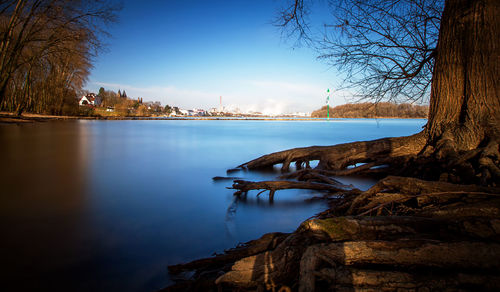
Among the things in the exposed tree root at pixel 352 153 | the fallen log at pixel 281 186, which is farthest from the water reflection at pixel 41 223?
the exposed tree root at pixel 352 153

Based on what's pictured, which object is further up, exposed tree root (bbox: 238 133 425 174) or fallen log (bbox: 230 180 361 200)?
Answer: exposed tree root (bbox: 238 133 425 174)

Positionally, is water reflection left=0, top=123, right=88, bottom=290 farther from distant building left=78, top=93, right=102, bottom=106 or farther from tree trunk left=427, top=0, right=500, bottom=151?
distant building left=78, top=93, right=102, bottom=106

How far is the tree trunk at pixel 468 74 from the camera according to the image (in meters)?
3.87

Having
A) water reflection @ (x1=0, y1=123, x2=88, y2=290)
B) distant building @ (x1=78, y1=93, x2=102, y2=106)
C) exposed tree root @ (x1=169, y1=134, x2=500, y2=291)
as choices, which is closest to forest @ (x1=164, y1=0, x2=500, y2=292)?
exposed tree root @ (x1=169, y1=134, x2=500, y2=291)

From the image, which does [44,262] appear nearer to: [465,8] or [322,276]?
[322,276]

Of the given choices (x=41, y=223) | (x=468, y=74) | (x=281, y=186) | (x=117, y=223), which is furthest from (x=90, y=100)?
(x=468, y=74)

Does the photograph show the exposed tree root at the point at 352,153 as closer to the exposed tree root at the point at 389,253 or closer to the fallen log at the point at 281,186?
the fallen log at the point at 281,186

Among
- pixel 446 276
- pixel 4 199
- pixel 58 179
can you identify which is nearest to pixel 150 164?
pixel 58 179

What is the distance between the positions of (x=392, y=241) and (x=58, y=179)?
7081 millimetres

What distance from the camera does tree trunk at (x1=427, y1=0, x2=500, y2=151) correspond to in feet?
12.7

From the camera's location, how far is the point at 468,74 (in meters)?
4.12

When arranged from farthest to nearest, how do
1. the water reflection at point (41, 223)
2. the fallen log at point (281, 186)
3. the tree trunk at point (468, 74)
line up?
1. the fallen log at point (281, 186)
2. the tree trunk at point (468, 74)
3. the water reflection at point (41, 223)

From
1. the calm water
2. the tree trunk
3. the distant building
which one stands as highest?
the distant building

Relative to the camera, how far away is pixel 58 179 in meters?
5.96
